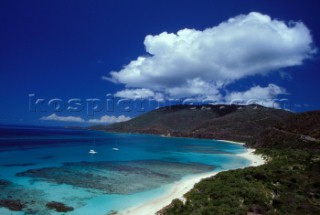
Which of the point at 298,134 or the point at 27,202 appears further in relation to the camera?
the point at 298,134

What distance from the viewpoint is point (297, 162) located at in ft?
155

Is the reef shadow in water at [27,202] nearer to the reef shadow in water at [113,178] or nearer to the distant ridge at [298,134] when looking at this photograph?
the reef shadow in water at [113,178]

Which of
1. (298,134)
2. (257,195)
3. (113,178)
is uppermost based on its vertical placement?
(298,134)

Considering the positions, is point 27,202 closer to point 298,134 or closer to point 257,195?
point 257,195

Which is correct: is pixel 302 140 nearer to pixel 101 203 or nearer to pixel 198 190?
pixel 198 190

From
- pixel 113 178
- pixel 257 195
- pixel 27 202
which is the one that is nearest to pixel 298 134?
pixel 113 178

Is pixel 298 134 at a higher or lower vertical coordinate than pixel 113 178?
higher

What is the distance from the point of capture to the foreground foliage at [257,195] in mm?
23516

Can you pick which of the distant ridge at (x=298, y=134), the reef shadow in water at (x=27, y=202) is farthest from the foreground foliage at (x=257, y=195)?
the distant ridge at (x=298, y=134)

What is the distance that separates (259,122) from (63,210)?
581 ft

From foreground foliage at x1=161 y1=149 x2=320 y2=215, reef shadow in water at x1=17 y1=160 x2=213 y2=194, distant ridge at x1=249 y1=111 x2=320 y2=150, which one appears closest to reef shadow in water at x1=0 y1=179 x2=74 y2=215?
reef shadow in water at x1=17 y1=160 x2=213 y2=194

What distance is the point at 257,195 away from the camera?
86.8ft

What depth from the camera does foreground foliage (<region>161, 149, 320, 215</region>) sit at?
23516mm

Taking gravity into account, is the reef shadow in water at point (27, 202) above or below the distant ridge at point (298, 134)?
below
